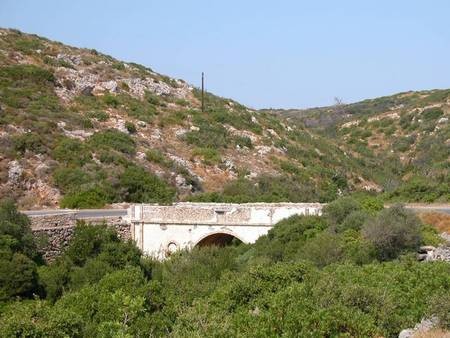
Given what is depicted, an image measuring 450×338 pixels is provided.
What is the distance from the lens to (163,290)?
790 inches

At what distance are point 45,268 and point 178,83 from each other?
44.8 m

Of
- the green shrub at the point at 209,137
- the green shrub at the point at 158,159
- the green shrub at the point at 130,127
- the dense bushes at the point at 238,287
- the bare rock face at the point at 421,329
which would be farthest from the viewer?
the green shrub at the point at 209,137

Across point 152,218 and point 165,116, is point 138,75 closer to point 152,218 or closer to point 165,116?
point 165,116

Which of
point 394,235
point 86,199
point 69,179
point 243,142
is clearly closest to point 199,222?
point 86,199

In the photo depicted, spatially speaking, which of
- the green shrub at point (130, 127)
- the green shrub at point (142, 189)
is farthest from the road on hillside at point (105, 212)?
the green shrub at point (130, 127)

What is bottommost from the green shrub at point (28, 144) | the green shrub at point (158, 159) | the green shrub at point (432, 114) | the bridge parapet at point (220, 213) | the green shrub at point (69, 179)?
the bridge parapet at point (220, 213)

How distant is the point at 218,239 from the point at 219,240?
5.6 inches

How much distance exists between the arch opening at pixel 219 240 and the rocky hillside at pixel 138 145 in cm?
378

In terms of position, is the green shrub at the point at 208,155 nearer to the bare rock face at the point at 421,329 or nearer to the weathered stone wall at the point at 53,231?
the weathered stone wall at the point at 53,231

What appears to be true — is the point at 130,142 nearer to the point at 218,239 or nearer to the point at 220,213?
the point at 218,239

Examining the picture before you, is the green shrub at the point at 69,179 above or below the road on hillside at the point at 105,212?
above

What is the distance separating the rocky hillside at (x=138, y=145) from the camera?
38.4m

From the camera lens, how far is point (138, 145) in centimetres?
4728

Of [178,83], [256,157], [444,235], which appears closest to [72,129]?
[256,157]
